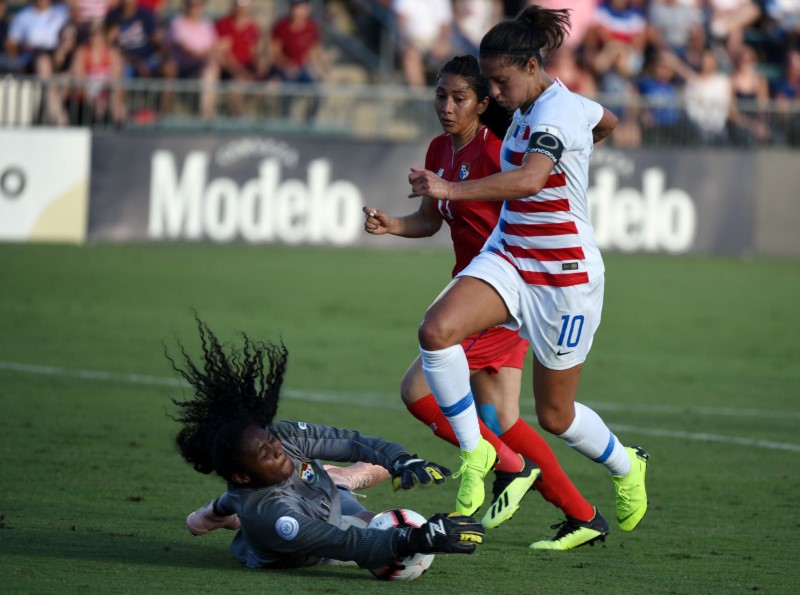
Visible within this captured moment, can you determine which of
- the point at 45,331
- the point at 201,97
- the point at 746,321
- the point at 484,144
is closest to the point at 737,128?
the point at 746,321

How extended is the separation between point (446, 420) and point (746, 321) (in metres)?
9.65

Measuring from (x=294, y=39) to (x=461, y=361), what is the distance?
51.4 feet

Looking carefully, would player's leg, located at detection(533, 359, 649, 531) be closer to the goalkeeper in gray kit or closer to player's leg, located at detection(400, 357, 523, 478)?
player's leg, located at detection(400, 357, 523, 478)

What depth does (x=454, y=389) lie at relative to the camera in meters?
5.80

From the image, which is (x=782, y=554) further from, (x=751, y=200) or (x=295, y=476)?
(x=751, y=200)

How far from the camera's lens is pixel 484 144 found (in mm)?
6367

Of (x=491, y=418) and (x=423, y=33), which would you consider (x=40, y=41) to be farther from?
(x=491, y=418)

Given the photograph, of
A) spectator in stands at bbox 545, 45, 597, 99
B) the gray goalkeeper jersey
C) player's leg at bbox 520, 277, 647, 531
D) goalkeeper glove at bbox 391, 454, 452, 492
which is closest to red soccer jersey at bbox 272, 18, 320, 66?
spectator in stands at bbox 545, 45, 597, 99

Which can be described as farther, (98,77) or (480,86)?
(98,77)

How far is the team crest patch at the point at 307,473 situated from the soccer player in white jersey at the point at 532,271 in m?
0.68

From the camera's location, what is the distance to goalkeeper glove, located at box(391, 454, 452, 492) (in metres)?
5.23

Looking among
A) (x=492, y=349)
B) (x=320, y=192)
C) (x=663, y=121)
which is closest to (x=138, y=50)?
(x=320, y=192)

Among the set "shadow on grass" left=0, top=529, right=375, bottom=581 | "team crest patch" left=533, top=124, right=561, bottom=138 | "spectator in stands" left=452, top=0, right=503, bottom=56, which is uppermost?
→ "spectator in stands" left=452, top=0, right=503, bottom=56

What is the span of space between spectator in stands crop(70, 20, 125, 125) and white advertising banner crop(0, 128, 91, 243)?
0.45 metres
